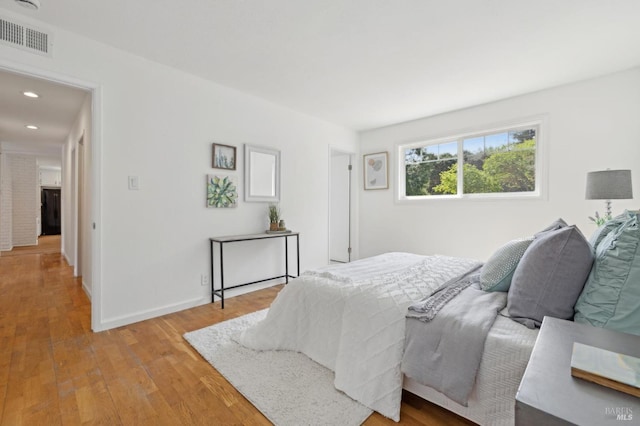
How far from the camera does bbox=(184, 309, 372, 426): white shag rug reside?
1.49m

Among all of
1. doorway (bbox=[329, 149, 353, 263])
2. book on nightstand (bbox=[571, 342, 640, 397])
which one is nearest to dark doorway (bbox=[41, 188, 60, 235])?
doorway (bbox=[329, 149, 353, 263])

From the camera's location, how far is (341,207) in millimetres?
5453

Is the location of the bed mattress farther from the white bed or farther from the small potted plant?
the small potted plant

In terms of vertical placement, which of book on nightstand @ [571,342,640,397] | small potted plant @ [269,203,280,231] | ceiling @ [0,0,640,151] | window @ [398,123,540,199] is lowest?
book on nightstand @ [571,342,640,397]

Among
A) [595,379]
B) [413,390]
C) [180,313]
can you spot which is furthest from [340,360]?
[180,313]

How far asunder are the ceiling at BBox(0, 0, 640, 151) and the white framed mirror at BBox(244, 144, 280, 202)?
2.44ft

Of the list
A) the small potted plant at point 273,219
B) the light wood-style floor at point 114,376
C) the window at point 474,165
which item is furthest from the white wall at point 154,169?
the window at point 474,165

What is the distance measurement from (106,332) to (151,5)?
2579 mm

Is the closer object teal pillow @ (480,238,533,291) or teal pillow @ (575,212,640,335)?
teal pillow @ (575,212,640,335)

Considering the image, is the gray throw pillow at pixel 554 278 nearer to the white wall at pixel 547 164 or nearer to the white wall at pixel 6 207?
the white wall at pixel 547 164

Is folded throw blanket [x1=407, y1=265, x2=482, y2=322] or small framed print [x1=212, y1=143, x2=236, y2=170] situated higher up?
small framed print [x1=212, y1=143, x2=236, y2=170]

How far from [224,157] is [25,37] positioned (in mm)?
1743

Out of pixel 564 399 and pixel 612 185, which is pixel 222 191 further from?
pixel 612 185

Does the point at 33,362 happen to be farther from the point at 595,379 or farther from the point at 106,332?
the point at 595,379
